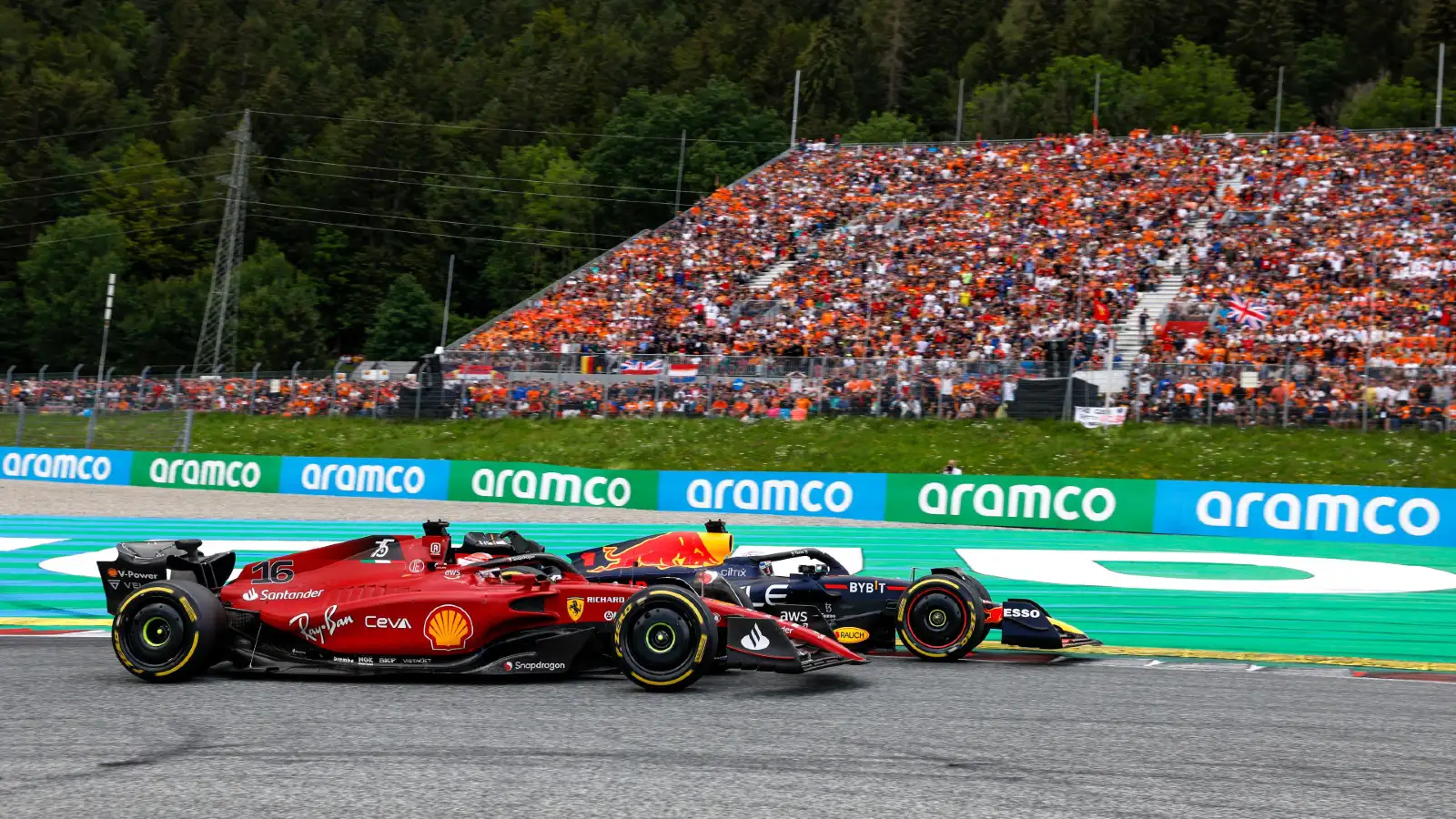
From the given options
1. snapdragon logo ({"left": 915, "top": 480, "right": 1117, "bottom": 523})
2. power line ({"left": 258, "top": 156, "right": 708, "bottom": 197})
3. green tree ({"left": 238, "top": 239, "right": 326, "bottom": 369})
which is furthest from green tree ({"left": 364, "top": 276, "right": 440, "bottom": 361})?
snapdragon logo ({"left": 915, "top": 480, "right": 1117, "bottom": 523})

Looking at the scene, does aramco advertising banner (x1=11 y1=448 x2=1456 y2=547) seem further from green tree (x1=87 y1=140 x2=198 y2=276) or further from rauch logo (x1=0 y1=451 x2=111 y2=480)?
green tree (x1=87 y1=140 x2=198 y2=276)

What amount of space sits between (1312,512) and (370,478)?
1637 centimetres

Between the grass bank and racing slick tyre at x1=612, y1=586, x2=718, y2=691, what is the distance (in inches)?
710

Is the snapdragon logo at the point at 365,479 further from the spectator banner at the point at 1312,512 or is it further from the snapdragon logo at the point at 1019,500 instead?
the spectator banner at the point at 1312,512

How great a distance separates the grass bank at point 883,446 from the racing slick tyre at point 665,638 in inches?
710

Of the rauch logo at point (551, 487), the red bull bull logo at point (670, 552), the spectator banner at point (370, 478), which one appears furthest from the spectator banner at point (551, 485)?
the red bull bull logo at point (670, 552)

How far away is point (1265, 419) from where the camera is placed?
25.5 m

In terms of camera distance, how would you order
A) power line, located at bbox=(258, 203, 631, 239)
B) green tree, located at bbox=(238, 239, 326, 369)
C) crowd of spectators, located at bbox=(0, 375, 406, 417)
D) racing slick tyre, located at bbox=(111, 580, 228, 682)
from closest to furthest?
racing slick tyre, located at bbox=(111, 580, 228, 682), crowd of spectators, located at bbox=(0, 375, 406, 417), green tree, located at bbox=(238, 239, 326, 369), power line, located at bbox=(258, 203, 631, 239)

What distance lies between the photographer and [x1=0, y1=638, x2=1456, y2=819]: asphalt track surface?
19.7ft

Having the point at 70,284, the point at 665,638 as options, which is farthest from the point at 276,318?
the point at 665,638

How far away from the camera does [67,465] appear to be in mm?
29344

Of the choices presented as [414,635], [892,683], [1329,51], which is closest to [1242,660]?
[892,683]

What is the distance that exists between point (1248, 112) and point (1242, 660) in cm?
8030

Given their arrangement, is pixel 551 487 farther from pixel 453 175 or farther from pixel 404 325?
pixel 453 175
